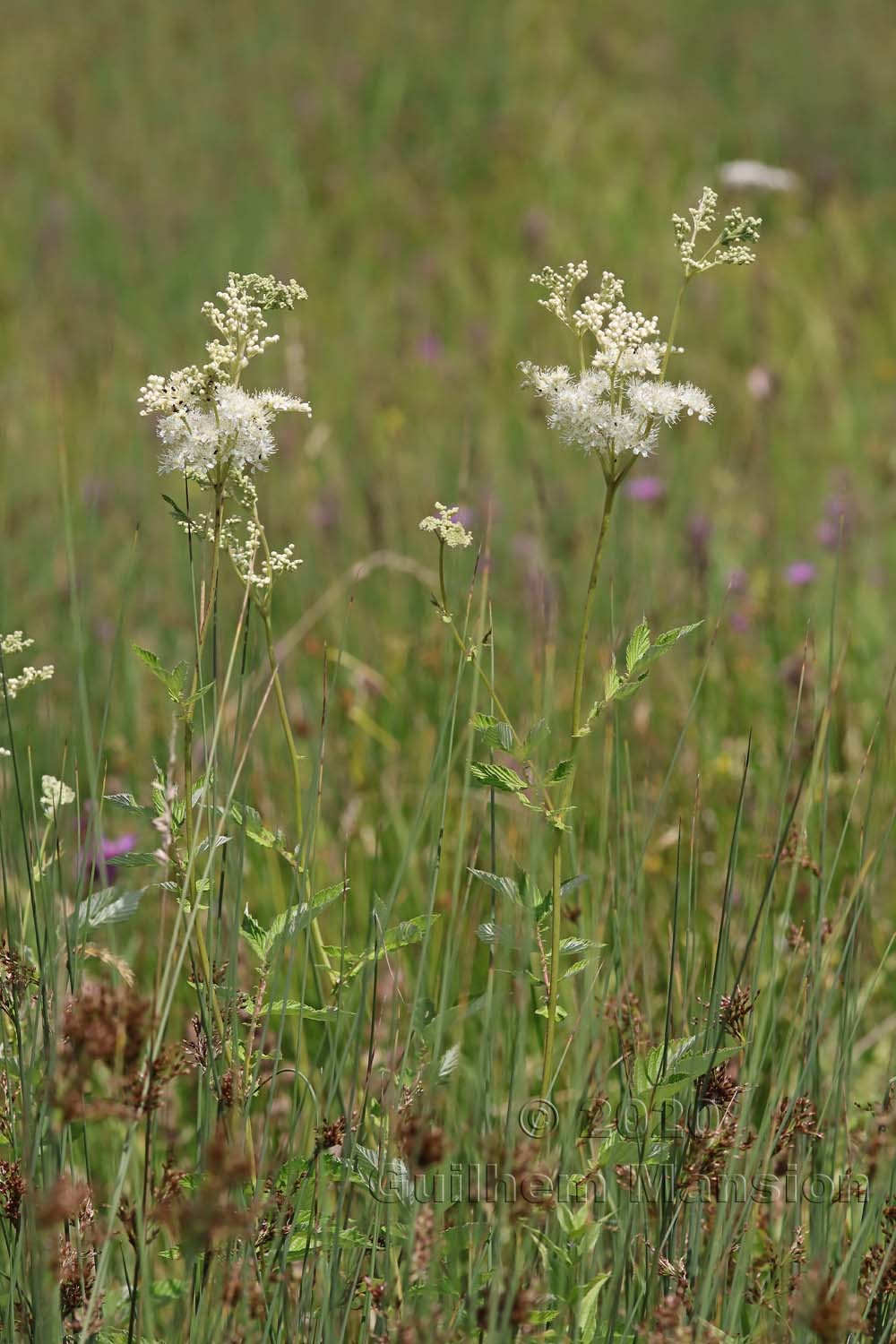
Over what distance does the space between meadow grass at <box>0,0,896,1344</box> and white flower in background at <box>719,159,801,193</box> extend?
5.8 inches

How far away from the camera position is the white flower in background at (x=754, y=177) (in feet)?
21.3

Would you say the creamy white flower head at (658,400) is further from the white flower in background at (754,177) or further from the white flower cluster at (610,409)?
the white flower in background at (754,177)

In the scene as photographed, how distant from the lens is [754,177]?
6.43 m

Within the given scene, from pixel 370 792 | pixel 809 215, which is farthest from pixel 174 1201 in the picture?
pixel 809 215

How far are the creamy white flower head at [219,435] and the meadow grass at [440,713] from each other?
0.16 metres

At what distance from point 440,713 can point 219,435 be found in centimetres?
158

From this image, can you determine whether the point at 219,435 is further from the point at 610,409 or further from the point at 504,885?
the point at 504,885

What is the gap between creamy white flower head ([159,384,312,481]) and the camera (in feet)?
4.10

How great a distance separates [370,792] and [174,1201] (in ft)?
5.19

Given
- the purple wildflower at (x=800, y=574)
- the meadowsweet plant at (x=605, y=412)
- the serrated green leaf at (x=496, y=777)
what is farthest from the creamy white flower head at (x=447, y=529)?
the purple wildflower at (x=800, y=574)

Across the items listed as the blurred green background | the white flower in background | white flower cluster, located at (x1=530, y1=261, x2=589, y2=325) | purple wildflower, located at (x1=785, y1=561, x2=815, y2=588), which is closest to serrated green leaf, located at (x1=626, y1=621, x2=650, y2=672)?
white flower cluster, located at (x1=530, y1=261, x2=589, y2=325)

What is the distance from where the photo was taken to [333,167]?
7664 millimetres

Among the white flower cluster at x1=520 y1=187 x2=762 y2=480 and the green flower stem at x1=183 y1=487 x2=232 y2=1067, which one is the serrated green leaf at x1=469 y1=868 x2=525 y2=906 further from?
the white flower cluster at x1=520 y1=187 x2=762 y2=480

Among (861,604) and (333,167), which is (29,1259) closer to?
(861,604)
